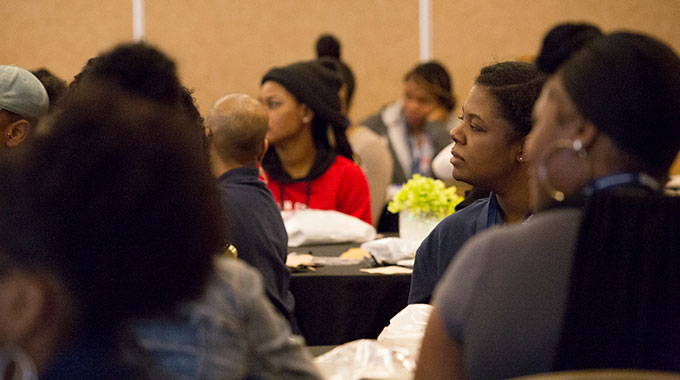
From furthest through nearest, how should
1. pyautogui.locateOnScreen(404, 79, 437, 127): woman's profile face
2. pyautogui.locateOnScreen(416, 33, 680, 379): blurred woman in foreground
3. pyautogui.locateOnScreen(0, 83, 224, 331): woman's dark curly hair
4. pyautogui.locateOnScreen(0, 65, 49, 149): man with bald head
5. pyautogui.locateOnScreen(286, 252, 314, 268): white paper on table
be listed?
pyautogui.locateOnScreen(404, 79, 437, 127): woman's profile face, pyautogui.locateOnScreen(286, 252, 314, 268): white paper on table, pyautogui.locateOnScreen(0, 65, 49, 149): man with bald head, pyautogui.locateOnScreen(416, 33, 680, 379): blurred woman in foreground, pyautogui.locateOnScreen(0, 83, 224, 331): woman's dark curly hair

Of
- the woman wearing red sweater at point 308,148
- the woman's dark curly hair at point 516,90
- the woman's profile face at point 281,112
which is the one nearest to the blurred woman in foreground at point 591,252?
the woman's dark curly hair at point 516,90

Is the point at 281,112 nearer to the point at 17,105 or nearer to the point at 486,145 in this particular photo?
the point at 17,105

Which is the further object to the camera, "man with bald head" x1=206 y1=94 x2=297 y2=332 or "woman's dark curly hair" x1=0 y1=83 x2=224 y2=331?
"man with bald head" x1=206 y1=94 x2=297 y2=332

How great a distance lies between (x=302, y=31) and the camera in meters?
7.70

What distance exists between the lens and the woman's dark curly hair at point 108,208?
3.02 feet

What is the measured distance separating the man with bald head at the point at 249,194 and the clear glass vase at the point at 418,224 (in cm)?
73

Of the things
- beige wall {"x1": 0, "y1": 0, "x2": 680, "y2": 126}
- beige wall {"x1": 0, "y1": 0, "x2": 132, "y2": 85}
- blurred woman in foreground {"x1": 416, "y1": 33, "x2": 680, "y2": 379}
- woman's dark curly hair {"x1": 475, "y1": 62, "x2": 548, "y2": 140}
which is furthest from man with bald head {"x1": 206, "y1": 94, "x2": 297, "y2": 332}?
beige wall {"x1": 0, "y1": 0, "x2": 132, "y2": 85}

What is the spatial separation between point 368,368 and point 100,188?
694 millimetres

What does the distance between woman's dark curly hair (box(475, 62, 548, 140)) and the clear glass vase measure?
1.27 m

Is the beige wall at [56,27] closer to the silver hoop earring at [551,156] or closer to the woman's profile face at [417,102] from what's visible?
the woman's profile face at [417,102]

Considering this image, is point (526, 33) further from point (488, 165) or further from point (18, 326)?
point (18, 326)

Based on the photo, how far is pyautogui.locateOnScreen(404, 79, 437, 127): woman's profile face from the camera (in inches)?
238

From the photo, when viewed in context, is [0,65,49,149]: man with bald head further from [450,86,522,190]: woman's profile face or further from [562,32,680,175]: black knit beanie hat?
[562,32,680,175]: black knit beanie hat

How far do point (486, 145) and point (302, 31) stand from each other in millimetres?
5657
